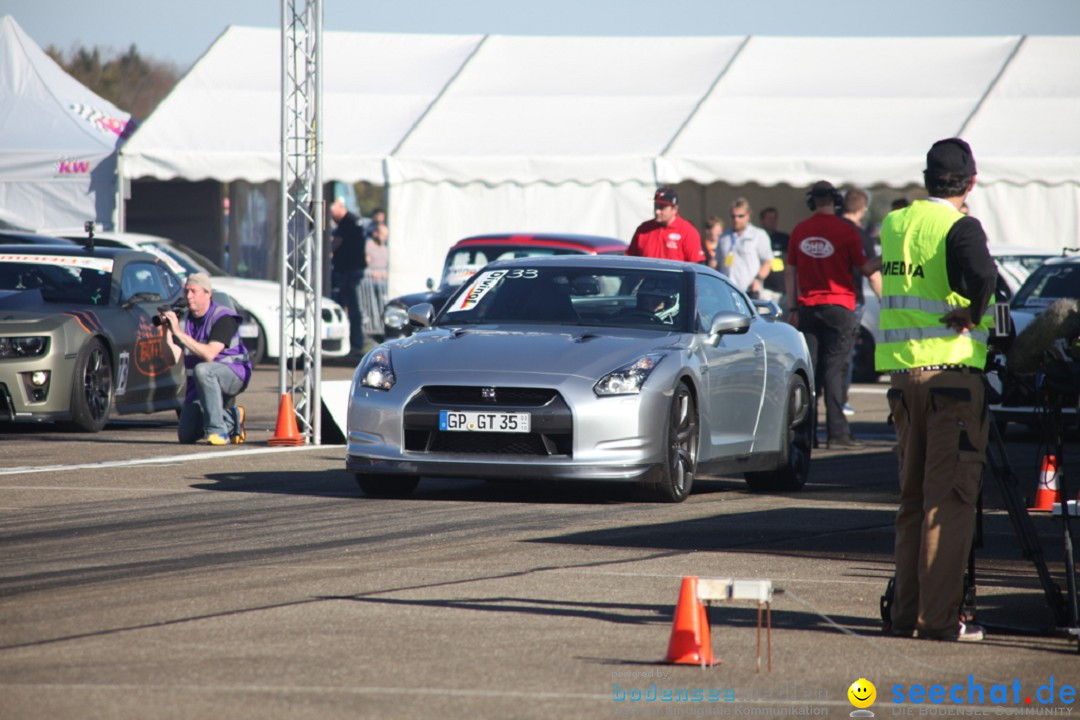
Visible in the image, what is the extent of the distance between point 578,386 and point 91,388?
6.11 m

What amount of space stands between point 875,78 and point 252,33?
33.7 ft

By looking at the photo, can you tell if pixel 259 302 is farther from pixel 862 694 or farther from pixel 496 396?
pixel 862 694

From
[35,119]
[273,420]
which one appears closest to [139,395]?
[273,420]

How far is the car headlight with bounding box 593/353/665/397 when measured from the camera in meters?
10.1

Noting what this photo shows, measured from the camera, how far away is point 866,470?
42.9ft

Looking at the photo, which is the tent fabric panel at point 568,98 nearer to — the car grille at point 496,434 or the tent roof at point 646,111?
the tent roof at point 646,111

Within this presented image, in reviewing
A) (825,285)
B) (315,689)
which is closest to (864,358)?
(825,285)

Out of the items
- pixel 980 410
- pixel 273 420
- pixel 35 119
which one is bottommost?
pixel 273 420

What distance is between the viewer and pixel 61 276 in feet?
51.3

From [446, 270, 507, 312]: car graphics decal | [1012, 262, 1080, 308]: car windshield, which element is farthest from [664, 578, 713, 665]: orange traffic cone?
[1012, 262, 1080, 308]: car windshield

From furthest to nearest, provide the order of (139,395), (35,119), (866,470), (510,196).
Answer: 1. (35,119)
2. (510,196)
3. (139,395)
4. (866,470)

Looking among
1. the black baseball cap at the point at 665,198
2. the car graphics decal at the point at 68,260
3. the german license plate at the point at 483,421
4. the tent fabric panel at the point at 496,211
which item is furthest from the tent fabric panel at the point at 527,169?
the german license plate at the point at 483,421

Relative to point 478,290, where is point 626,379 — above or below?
below

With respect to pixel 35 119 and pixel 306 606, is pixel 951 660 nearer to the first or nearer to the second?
pixel 306 606
